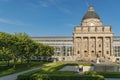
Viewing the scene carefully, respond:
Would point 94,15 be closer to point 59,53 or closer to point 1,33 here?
point 59,53

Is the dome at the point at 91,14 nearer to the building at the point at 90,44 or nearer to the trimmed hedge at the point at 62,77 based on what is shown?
the building at the point at 90,44

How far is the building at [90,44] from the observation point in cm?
8646

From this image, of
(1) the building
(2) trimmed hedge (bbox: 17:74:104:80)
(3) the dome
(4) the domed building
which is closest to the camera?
(2) trimmed hedge (bbox: 17:74:104:80)

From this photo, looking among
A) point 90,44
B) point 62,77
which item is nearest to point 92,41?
point 90,44

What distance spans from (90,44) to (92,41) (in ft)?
5.08

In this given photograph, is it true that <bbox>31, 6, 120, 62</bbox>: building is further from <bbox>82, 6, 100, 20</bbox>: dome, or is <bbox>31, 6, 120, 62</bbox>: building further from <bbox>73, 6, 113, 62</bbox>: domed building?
<bbox>82, 6, 100, 20</bbox>: dome

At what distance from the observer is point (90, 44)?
290ft

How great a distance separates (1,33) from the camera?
3803cm

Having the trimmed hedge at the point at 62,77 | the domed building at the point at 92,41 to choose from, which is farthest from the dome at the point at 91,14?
the trimmed hedge at the point at 62,77

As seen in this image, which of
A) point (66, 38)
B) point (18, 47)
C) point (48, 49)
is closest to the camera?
point (18, 47)

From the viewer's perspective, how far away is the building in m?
86.5

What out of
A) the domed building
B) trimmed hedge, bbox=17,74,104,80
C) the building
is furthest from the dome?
trimmed hedge, bbox=17,74,104,80

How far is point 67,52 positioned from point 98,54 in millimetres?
13406

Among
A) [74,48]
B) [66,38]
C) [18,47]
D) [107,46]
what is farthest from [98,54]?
[18,47]
